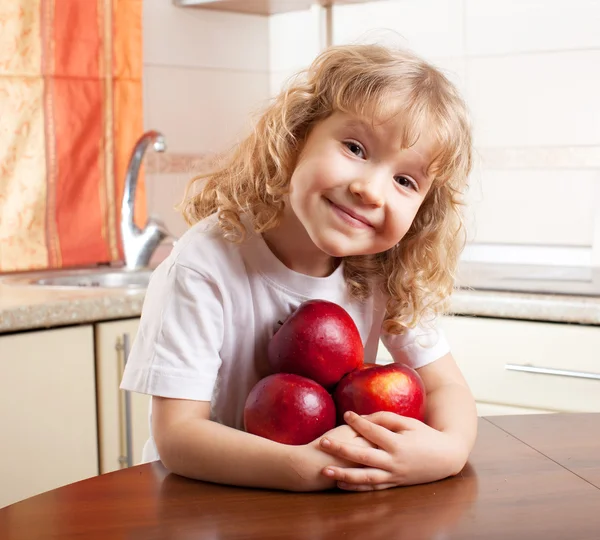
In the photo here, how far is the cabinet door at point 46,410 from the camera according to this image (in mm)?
1739

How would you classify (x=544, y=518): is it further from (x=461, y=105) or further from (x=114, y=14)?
(x=114, y=14)

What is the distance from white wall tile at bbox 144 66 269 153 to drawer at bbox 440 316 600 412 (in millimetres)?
990

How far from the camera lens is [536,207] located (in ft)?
8.03

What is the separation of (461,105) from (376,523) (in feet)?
1.77

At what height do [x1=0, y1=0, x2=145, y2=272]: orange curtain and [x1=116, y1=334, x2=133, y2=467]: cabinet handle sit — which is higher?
[x1=0, y1=0, x2=145, y2=272]: orange curtain

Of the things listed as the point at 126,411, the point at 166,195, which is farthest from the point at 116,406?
the point at 166,195

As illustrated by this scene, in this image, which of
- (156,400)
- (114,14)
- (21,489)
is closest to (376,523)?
(156,400)

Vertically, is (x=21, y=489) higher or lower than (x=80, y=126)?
lower

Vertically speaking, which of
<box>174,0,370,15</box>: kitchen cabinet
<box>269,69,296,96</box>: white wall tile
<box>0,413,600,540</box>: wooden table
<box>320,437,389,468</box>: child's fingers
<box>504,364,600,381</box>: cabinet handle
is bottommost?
<box>504,364,600,381</box>: cabinet handle

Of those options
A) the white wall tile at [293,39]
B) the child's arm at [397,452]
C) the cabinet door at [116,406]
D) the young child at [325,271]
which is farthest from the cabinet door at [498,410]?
the white wall tile at [293,39]

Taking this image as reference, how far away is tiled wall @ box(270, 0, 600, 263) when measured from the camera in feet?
7.77

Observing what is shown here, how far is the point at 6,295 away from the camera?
74.9 inches

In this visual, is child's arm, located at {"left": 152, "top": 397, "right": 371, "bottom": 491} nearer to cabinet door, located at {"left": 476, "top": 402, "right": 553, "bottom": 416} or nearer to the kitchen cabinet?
cabinet door, located at {"left": 476, "top": 402, "right": 553, "bottom": 416}

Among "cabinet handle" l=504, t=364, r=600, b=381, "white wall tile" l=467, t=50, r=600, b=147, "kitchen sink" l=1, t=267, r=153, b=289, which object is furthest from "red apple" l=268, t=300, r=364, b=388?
"white wall tile" l=467, t=50, r=600, b=147
